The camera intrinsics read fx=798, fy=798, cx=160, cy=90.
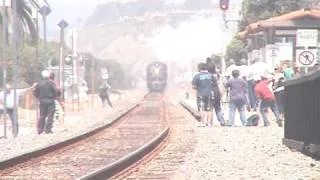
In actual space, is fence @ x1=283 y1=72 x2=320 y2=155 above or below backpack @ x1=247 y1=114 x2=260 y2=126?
above

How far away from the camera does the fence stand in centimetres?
1373

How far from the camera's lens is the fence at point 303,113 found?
45.0 feet

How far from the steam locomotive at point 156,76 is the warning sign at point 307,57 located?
68.8 m

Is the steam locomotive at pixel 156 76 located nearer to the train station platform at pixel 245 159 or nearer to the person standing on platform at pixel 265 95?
the person standing on platform at pixel 265 95

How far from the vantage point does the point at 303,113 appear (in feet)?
48.5

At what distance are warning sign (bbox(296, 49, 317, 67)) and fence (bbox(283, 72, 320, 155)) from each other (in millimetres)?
3939

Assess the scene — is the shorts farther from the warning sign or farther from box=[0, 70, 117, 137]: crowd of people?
box=[0, 70, 117, 137]: crowd of people

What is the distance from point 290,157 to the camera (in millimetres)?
15195

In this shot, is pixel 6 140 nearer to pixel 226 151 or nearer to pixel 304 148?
pixel 226 151

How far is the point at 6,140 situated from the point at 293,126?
9.30 meters

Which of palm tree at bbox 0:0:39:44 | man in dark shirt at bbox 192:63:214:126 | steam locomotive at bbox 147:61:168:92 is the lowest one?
steam locomotive at bbox 147:61:168:92

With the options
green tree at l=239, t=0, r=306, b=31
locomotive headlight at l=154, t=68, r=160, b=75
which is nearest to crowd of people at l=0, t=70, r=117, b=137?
green tree at l=239, t=0, r=306, b=31

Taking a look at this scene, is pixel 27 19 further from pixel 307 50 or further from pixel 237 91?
pixel 307 50

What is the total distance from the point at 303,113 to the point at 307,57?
6303mm
